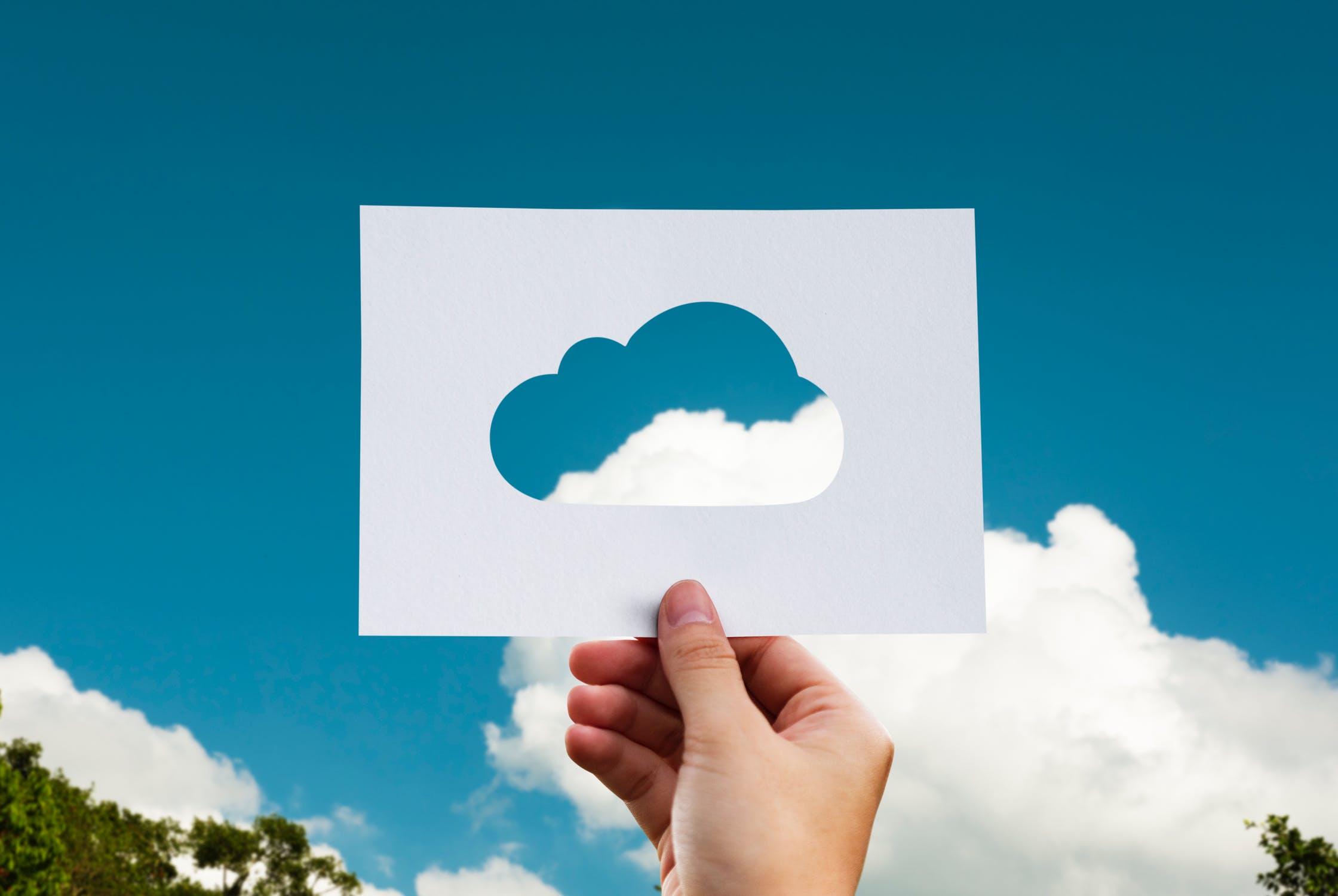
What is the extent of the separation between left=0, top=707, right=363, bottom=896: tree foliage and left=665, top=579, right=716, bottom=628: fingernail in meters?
23.5

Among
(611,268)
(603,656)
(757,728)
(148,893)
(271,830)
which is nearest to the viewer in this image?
(757,728)

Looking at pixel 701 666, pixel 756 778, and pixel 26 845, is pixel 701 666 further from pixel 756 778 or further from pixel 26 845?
pixel 26 845

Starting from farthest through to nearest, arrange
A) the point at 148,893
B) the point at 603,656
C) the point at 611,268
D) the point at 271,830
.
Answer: the point at 271,830
the point at 148,893
the point at 603,656
the point at 611,268

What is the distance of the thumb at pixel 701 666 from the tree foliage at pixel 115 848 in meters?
23.5

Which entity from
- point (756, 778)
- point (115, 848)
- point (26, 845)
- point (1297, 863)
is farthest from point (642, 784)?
point (115, 848)

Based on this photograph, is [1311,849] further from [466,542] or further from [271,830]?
[271,830]

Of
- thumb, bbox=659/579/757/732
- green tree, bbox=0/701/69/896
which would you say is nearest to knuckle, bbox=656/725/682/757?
thumb, bbox=659/579/757/732

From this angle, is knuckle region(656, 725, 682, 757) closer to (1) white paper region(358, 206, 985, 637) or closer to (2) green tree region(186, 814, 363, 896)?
(1) white paper region(358, 206, 985, 637)

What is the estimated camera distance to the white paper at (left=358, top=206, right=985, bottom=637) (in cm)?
308

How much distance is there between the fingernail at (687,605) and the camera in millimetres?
3018

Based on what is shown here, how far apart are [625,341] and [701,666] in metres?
0.98

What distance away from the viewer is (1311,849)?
41.3 feet

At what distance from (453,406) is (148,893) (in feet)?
110

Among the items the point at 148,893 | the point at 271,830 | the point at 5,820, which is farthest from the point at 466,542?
the point at 271,830
